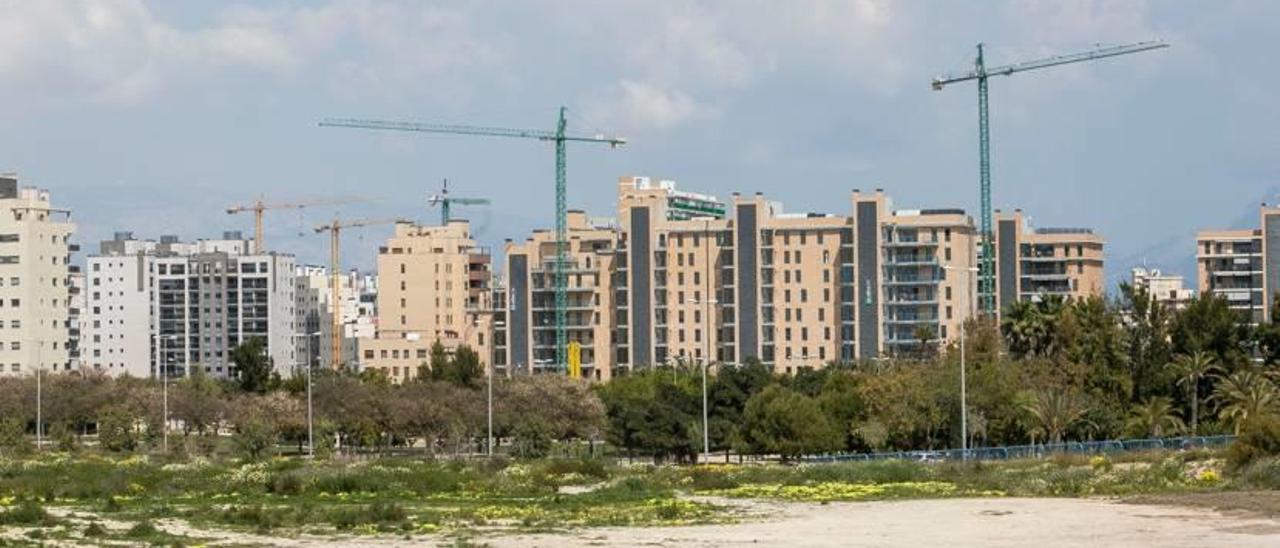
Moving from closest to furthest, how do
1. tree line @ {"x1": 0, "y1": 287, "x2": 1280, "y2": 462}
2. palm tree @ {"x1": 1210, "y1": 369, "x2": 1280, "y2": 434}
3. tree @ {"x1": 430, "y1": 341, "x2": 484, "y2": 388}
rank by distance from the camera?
palm tree @ {"x1": 1210, "y1": 369, "x2": 1280, "y2": 434} < tree line @ {"x1": 0, "y1": 287, "x2": 1280, "y2": 462} < tree @ {"x1": 430, "y1": 341, "x2": 484, "y2": 388}

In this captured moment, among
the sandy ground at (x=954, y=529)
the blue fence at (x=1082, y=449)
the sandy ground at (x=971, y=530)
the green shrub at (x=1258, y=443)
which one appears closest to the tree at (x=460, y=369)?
the blue fence at (x=1082, y=449)

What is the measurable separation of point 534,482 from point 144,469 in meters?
18.6

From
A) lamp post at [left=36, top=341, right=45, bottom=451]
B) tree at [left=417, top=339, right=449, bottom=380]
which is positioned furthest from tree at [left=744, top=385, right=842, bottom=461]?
tree at [left=417, top=339, right=449, bottom=380]

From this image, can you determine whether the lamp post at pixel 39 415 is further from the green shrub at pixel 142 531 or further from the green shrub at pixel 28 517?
the green shrub at pixel 142 531

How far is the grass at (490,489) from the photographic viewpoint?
59625mm

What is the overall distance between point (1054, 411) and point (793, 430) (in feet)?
54.2

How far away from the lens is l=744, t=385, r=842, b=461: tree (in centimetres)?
12275

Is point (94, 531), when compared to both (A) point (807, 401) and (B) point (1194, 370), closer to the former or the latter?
(A) point (807, 401)

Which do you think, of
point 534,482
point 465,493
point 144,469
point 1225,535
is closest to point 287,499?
point 465,493

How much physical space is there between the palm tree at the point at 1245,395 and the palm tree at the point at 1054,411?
6.97m

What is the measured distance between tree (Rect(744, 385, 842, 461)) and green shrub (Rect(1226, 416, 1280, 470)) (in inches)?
1937

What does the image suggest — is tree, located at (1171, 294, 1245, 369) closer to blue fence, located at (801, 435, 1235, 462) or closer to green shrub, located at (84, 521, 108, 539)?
blue fence, located at (801, 435, 1235, 462)

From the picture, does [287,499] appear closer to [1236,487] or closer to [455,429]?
[1236,487]

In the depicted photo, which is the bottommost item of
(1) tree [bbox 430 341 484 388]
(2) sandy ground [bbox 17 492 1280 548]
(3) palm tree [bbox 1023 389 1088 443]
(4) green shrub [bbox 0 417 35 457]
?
(4) green shrub [bbox 0 417 35 457]
